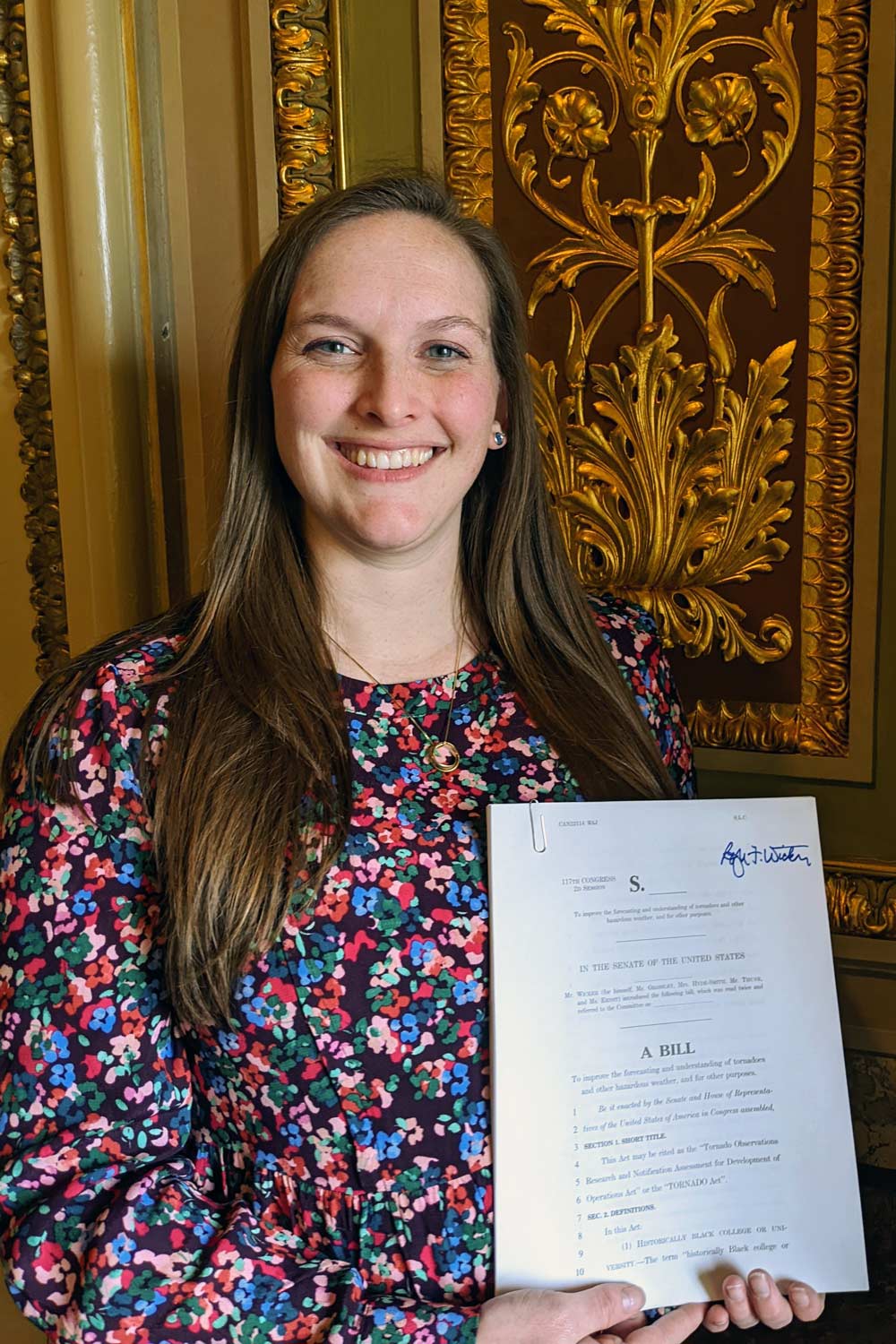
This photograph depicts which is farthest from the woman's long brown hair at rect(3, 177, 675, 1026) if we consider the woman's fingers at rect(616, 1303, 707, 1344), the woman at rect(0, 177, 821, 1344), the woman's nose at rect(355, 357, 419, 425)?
A: the woman's fingers at rect(616, 1303, 707, 1344)

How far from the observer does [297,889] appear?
0.86m

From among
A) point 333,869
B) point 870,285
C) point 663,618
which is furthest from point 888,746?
point 333,869

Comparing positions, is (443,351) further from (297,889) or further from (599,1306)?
(599,1306)

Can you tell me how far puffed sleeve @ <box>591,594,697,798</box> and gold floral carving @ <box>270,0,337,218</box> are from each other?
1.64 feet

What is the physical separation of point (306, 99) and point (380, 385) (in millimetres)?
478

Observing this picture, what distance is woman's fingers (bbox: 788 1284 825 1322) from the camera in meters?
0.86

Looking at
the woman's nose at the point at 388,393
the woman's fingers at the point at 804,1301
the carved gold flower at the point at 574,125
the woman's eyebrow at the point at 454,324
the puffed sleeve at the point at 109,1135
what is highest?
the carved gold flower at the point at 574,125

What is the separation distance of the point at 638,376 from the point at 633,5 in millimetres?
318

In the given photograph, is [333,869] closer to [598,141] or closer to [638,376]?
[638,376]

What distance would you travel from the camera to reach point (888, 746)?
1.12 m

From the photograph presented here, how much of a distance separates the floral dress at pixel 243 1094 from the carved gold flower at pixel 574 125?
24.8 inches

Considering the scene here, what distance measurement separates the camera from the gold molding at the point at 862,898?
3.71ft
